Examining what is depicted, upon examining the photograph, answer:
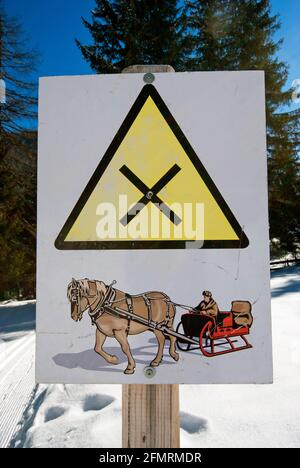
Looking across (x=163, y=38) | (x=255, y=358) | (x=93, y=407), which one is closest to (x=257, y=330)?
(x=255, y=358)

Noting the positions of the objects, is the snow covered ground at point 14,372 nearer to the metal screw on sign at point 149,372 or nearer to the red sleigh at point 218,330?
the metal screw on sign at point 149,372

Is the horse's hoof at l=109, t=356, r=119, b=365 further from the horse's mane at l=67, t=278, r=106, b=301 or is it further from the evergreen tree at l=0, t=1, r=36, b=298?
the evergreen tree at l=0, t=1, r=36, b=298

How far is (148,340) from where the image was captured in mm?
1083

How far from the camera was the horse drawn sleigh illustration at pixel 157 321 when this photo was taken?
1.07 m

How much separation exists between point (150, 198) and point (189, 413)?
169 cm

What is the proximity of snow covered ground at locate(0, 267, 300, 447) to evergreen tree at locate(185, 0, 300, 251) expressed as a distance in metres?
10.5

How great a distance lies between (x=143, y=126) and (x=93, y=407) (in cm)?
209

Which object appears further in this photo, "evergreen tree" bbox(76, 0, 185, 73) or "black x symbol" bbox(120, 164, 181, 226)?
"evergreen tree" bbox(76, 0, 185, 73)

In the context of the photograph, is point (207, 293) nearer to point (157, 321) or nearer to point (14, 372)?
point (157, 321)

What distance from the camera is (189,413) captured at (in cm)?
208

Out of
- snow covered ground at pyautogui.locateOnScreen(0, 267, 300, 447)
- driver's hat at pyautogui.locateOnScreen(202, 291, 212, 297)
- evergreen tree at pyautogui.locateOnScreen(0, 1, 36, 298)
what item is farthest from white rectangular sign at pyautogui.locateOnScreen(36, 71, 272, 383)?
evergreen tree at pyautogui.locateOnScreen(0, 1, 36, 298)

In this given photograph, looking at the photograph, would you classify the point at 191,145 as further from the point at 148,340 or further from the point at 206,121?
the point at 148,340

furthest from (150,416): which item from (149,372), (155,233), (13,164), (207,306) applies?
(13,164)

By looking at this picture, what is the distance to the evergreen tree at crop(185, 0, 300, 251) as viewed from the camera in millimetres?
10781
